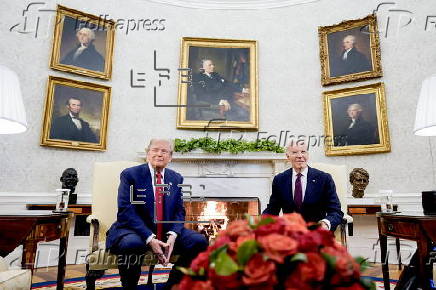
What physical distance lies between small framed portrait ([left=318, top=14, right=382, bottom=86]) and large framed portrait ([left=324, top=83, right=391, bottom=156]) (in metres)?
0.28

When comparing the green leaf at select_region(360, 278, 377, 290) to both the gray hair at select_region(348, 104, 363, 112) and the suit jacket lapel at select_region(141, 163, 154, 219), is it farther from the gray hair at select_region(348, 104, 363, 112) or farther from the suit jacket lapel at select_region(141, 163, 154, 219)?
the gray hair at select_region(348, 104, 363, 112)

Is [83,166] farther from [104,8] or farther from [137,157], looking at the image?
[104,8]

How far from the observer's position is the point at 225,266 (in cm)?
83

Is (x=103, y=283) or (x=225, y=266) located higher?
(x=225, y=266)

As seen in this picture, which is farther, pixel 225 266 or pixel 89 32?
pixel 89 32

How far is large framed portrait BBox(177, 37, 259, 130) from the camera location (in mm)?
5836

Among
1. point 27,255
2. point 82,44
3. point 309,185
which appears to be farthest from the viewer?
point 82,44

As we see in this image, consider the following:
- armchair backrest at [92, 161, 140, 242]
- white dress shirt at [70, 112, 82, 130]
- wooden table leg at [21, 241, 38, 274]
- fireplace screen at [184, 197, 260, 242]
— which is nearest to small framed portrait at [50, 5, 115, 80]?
white dress shirt at [70, 112, 82, 130]

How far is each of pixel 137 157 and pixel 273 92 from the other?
2.90 m

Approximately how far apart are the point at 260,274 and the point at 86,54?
563 centimetres

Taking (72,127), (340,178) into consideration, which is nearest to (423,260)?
(340,178)

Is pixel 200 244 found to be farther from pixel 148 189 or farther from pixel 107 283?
pixel 107 283


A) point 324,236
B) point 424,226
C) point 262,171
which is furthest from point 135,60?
point 324,236

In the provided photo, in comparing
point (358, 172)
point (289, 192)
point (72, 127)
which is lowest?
point (289, 192)
